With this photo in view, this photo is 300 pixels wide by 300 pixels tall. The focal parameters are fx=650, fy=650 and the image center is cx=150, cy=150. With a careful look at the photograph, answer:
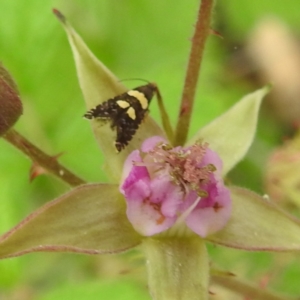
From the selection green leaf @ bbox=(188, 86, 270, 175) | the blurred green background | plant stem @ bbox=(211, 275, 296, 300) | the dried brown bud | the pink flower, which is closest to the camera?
the dried brown bud

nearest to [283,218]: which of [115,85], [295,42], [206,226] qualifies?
[206,226]

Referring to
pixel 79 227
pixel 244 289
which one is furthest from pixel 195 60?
pixel 244 289

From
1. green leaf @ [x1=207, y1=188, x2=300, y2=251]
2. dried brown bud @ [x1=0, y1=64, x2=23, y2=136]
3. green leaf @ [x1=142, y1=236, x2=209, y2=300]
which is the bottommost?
green leaf @ [x1=142, y1=236, x2=209, y2=300]

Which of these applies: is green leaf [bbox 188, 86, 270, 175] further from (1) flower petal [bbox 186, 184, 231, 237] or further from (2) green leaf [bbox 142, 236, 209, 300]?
(2) green leaf [bbox 142, 236, 209, 300]

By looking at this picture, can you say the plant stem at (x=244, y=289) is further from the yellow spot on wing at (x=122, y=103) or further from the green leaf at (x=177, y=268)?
the yellow spot on wing at (x=122, y=103)

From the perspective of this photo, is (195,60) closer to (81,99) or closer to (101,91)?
(101,91)

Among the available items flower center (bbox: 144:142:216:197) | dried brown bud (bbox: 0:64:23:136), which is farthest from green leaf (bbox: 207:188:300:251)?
dried brown bud (bbox: 0:64:23:136)

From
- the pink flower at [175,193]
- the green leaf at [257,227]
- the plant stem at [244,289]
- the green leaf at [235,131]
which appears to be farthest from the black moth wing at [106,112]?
the plant stem at [244,289]
